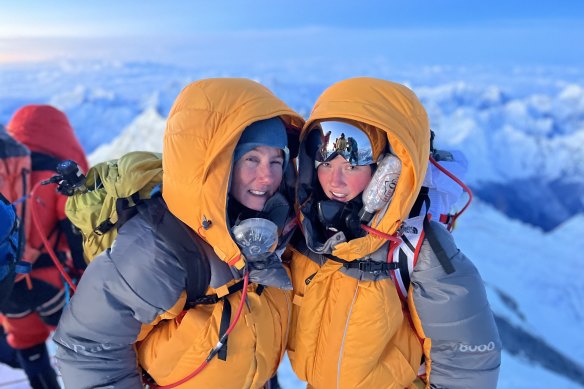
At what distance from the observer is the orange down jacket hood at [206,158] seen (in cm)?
181

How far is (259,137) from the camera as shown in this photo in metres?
1.98

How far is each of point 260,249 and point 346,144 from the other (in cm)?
69

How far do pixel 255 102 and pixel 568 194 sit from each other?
5106 cm

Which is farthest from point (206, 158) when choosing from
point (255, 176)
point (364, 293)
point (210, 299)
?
A: point (364, 293)

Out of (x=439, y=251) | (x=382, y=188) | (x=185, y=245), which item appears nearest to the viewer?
(x=185, y=245)

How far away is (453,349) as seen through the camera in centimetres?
201

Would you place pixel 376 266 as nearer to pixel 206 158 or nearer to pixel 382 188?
pixel 382 188

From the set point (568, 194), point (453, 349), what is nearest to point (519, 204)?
point (568, 194)

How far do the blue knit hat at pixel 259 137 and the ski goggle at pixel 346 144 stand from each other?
245 millimetres

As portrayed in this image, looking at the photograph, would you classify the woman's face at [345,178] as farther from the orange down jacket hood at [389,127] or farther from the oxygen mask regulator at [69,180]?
the oxygen mask regulator at [69,180]

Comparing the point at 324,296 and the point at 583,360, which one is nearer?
the point at 324,296

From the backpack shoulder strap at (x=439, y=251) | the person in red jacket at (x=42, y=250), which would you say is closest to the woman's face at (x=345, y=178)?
the backpack shoulder strap at (x=439, y=251)

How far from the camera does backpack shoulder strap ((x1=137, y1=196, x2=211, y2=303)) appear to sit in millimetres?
1794

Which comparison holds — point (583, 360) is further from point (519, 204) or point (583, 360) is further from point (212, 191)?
point (519, 204)
